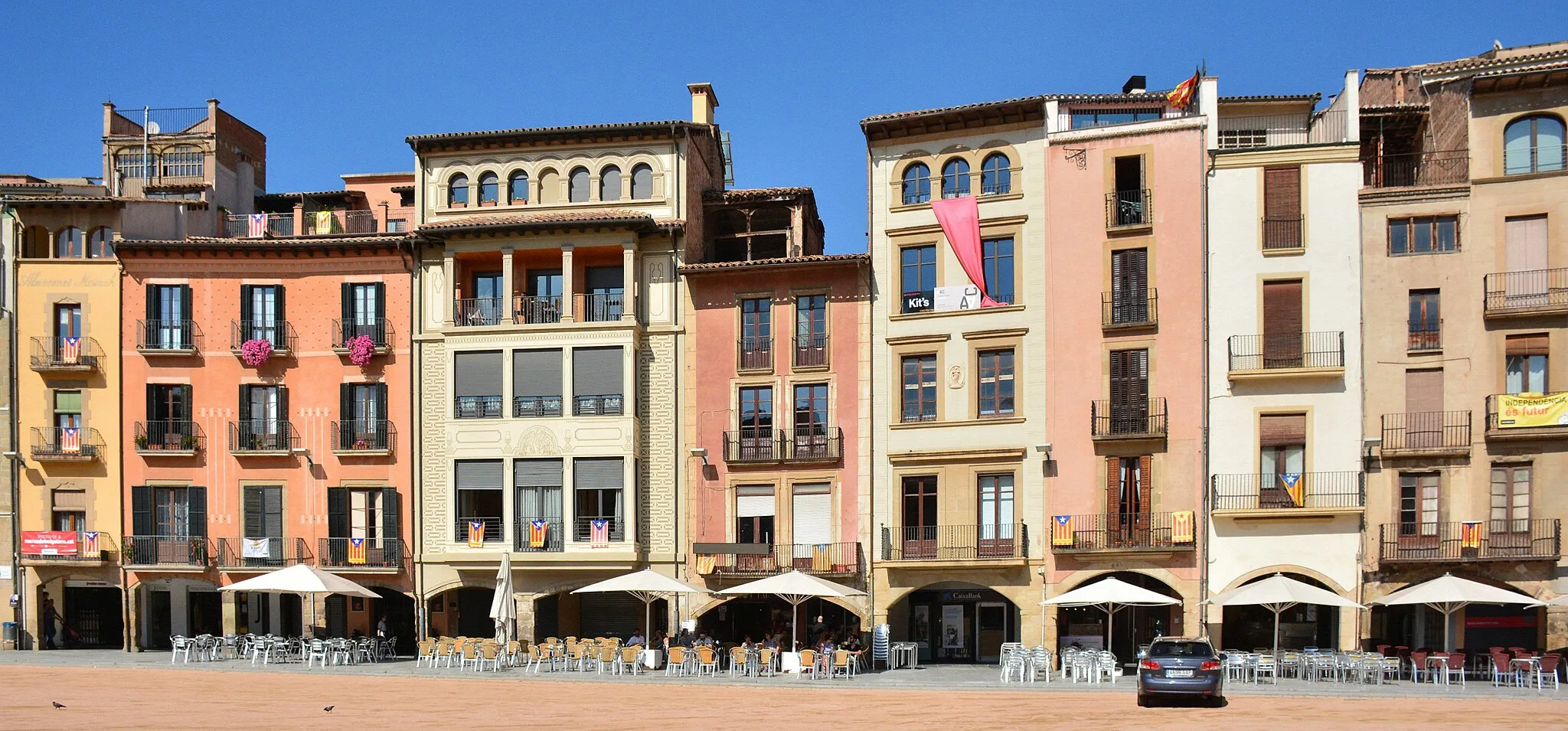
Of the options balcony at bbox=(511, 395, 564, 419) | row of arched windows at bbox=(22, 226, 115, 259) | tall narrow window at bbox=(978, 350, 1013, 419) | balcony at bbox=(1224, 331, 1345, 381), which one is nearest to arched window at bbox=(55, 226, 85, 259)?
row of arched windows at bbox=(22, 226, 115, 259)

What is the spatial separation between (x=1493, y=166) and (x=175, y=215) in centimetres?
4020

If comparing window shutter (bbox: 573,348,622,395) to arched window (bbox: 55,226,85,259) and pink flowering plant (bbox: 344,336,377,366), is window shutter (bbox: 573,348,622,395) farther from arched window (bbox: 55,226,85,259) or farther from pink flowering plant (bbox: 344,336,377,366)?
arched window (bbox: 55,226,85,259)

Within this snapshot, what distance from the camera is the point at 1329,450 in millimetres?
39469

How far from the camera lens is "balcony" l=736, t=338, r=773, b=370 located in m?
44.5

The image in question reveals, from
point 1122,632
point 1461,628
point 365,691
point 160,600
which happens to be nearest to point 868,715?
point 365,691

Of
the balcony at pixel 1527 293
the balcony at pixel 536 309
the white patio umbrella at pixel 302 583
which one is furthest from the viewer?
the balcony at pixel 536 309

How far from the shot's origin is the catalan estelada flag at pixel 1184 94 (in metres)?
42.4

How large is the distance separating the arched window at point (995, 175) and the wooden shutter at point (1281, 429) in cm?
978

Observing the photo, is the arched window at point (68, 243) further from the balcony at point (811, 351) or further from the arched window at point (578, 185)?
the balcony at point (811, 351)

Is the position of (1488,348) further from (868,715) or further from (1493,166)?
(868,715)

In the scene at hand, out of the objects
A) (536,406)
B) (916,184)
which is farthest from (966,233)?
(536,406)

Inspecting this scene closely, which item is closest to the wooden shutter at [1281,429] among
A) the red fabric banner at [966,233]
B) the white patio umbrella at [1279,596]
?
the white patio umbrella at [1279,596]

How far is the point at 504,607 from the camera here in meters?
39.8

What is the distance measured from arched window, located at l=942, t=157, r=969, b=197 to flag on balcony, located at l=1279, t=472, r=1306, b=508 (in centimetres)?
1214
